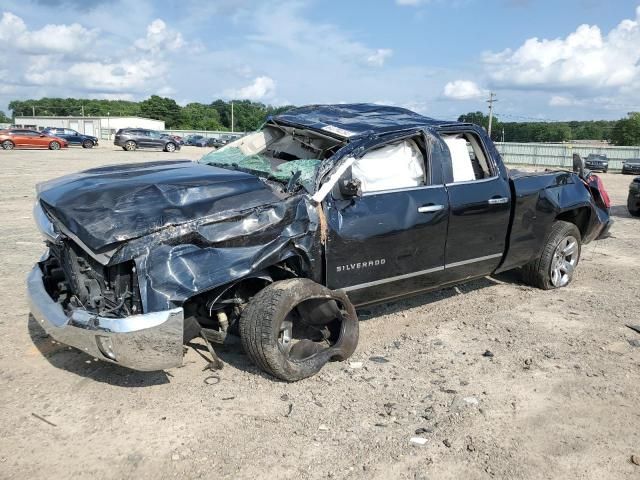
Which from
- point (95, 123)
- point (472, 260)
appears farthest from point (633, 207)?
point (95, 123)

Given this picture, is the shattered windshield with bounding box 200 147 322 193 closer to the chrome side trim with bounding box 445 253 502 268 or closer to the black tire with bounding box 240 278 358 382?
the black tire with bounding box 240 278 358 382

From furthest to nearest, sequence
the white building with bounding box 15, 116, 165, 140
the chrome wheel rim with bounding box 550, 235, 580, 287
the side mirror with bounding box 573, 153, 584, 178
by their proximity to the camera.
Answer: the white building with bounding box 15, 116, 165, 140
the side mirror with bounding box 573, 153, 584, 178
the chrome wheel rim with bounding box 550, 235, 580, 287

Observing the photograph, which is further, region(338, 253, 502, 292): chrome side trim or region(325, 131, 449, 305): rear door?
region(338, 253, 502, 292): chrome side trim

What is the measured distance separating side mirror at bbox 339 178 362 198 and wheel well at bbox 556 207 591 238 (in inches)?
129

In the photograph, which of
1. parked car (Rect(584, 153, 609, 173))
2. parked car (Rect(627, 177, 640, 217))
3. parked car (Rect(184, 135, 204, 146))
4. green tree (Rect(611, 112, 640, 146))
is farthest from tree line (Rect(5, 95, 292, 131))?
parked car (Rect(627, 177, 640, 217))

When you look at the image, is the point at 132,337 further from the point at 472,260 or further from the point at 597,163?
the point at 597,163

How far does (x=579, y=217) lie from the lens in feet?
21.8

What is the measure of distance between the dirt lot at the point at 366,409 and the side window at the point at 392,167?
51.8 inches

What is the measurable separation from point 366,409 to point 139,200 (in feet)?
6.57

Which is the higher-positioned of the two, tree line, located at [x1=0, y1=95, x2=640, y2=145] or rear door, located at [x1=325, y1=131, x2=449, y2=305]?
tree line, located at [x1=0, y1=95, x2=640, y2=145]

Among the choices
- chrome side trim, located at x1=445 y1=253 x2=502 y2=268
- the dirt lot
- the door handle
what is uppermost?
the door handle

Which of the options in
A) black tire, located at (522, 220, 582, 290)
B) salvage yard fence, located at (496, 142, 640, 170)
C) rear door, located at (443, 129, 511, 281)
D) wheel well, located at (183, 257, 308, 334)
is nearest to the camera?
wheel well, located at (183, 257, 308, 334)

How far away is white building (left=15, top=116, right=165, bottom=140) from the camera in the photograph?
8338 cm

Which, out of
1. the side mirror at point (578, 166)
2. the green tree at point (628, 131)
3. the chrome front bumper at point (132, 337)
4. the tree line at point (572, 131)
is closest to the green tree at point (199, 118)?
the tree line at point (572, 131)
